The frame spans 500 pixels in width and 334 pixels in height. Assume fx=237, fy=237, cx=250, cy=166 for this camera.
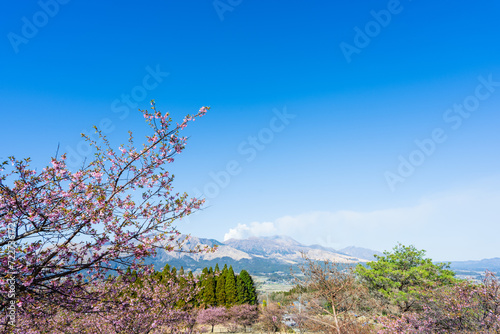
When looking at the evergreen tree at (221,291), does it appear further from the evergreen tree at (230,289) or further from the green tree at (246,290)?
the green tree at (246,290)

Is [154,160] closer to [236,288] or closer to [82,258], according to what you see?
[82,258]

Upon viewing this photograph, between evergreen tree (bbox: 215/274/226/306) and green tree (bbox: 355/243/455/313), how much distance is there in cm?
2974

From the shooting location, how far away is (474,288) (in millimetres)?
11586

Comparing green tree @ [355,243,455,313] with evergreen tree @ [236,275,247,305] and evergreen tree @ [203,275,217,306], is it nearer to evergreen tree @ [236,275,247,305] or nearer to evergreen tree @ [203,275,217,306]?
evergreen tree @ [236,275,247,305]

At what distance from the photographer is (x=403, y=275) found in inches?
930

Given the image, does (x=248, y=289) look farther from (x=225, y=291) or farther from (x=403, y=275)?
(x=403, y=275)

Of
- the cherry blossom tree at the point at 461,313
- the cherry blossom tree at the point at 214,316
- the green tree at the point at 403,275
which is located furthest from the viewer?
the cherry blossom tree at the point at 214,316

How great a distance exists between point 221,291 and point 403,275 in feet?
116

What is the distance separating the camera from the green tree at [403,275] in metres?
21.9

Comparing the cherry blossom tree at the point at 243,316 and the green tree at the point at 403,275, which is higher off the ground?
the green tree at the point at 403,275

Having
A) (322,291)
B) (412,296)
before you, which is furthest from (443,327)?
(412,296)

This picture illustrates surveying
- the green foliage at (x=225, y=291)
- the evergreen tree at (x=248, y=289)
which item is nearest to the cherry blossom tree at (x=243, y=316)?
the green foliage at (x=225, y=291)

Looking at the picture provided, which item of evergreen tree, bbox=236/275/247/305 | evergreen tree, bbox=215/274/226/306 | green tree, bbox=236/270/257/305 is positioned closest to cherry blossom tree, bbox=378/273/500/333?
evergreen tree, bbox=236/275/247/305

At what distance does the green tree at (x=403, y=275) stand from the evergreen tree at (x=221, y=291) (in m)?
29.7
